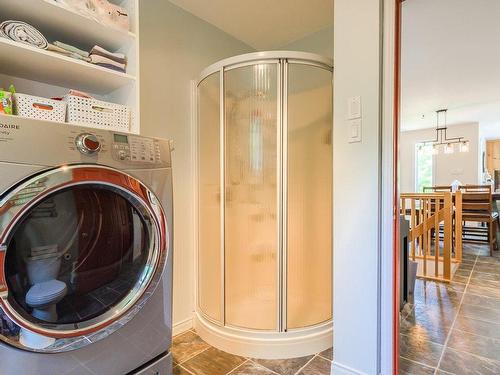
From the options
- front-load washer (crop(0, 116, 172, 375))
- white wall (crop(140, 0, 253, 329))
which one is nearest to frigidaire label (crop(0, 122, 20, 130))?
front-load washer (crop(0, 116, 172, 375))

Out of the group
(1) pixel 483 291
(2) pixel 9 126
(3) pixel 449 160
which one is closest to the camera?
(2) pixel 9 126

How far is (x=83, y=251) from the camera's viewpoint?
3.36ft

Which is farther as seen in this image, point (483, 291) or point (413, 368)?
point (483, 291)

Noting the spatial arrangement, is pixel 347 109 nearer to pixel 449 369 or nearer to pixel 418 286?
pixel 449 369

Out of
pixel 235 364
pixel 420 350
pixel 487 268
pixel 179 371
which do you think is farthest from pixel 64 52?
pixel 487 268

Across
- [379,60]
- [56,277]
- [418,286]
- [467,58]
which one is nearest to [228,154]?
[379,60]

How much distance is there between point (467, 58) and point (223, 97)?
8.82 ft

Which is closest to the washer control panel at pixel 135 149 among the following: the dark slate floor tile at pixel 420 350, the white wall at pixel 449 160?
the dark slate floor tile at pixel 420 350

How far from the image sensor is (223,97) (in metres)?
1.89

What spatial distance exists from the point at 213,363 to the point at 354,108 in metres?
1.60

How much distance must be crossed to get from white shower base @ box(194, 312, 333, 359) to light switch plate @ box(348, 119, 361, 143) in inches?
45.6

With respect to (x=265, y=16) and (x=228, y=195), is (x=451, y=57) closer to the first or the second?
(x=265, y=16)

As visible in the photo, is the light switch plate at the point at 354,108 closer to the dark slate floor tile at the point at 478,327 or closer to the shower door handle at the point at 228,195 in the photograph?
the shower door handle at the point at 228,195

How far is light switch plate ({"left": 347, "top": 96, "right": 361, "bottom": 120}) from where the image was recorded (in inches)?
55.7
